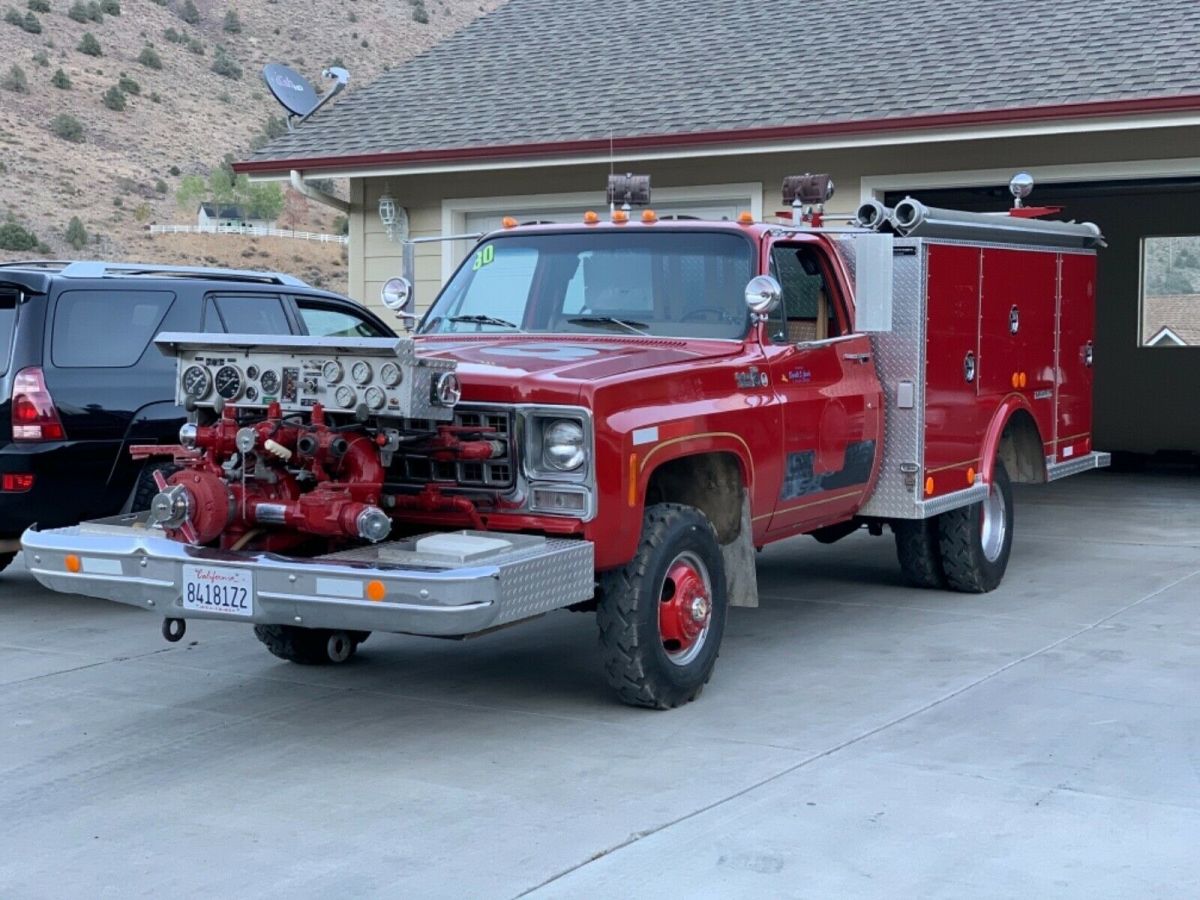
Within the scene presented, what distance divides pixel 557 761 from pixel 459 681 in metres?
1.51

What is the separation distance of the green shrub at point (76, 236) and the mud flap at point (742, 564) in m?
53.2

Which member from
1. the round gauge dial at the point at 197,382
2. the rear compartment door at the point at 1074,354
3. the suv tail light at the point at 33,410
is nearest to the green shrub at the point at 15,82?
the suv tail light at the point at 33,410

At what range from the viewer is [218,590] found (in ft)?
20.8

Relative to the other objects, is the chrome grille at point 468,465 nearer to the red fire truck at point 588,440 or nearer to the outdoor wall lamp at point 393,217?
the red fire truck at point 588,440

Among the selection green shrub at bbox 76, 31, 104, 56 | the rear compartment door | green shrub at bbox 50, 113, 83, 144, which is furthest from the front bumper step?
green shrub at bbox 76, 31, 104, 56

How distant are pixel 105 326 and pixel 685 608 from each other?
4.19 m

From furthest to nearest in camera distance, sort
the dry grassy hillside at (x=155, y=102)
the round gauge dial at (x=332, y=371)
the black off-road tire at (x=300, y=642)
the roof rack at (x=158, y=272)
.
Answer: the dry grassy hillside at (x=155, y=102)
the roof rack at (x=158, y=272)
the black off-road tire at (x=300, y=642)
the round gauge dial at (x=332, y=371)

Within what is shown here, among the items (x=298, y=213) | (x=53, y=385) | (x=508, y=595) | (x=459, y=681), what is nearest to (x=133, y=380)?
(x=53, y=385)

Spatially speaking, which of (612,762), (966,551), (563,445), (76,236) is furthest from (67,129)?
(612,762)

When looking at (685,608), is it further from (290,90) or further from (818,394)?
(290,90)

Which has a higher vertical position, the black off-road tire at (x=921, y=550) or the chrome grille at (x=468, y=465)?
the chrome grille at (x=468, y=465)

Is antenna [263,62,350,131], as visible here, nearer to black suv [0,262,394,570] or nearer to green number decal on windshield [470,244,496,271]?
black suv [0,262,394,570]

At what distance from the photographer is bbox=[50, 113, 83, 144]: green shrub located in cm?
6756

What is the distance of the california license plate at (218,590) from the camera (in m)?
6.29
